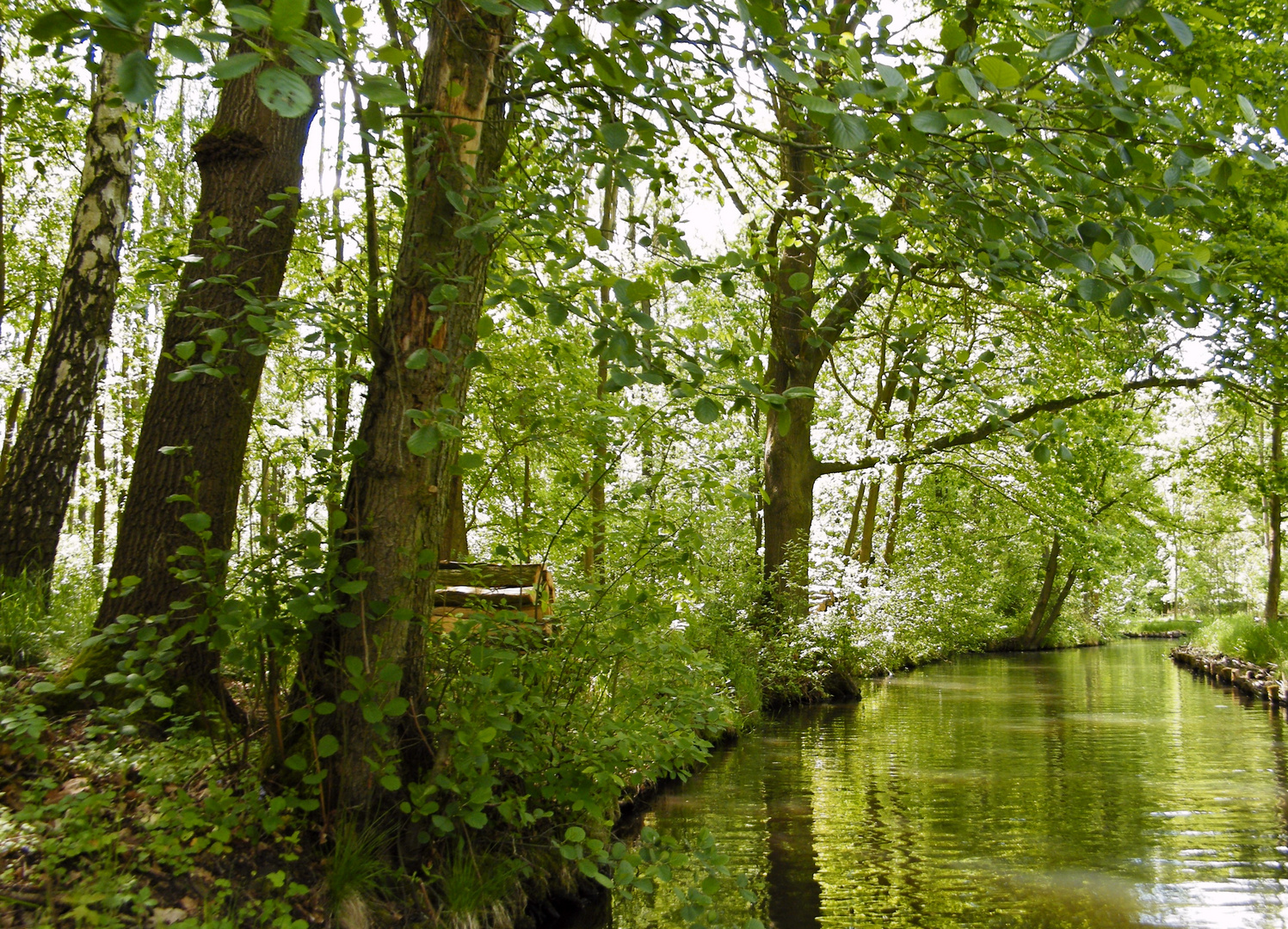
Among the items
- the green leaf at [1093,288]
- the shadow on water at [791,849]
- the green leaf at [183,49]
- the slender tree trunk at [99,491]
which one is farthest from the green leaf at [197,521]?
the slender tree trunk at [99,491]

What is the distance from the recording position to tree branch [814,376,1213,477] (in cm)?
1282

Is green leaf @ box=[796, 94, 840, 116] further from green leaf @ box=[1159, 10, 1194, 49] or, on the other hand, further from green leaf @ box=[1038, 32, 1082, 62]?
green leaf @ box=[1159, 10, 1194, 49]

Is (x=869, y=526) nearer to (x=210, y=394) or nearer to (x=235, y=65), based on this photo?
(x=210, y=394)

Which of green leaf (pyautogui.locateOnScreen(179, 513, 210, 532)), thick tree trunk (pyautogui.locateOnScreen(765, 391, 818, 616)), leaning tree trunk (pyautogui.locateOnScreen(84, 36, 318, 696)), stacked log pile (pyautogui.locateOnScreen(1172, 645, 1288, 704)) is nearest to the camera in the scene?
green leaf (pyautogui.locateOnScreen(179, 513, 210, 532))

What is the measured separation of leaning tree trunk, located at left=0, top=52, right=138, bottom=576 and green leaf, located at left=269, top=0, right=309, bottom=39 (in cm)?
510

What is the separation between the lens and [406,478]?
4.18 m

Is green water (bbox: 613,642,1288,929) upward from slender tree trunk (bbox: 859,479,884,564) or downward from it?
downward

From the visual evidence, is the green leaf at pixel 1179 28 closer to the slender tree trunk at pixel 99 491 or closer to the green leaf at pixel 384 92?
the green leaf at pixel 384 92

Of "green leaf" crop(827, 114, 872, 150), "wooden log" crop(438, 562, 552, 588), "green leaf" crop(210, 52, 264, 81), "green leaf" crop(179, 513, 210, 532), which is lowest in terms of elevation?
"wooden log" crop(438, 562, 552, 588)

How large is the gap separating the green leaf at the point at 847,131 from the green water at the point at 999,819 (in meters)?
4.37

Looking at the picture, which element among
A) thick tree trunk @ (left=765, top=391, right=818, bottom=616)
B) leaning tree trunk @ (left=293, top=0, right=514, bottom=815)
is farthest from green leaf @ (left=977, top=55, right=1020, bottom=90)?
thick tree trunk @ (left=765, top=391, right=818, bottom=616)

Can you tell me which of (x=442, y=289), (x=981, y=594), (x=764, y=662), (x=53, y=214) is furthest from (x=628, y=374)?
(x=981, y=594)

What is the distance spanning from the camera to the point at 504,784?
4.74 m

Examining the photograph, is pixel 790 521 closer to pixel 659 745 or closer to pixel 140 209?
pixel 659 745
